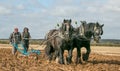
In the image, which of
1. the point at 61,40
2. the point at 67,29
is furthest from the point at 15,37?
the point at 67,29

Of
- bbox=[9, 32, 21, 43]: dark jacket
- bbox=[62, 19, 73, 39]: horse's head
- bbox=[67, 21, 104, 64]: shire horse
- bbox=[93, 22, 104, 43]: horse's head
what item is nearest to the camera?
bbox=[62, 19, 73, 39]: horse's head

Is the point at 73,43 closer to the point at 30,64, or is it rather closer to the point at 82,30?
the point at 82,30

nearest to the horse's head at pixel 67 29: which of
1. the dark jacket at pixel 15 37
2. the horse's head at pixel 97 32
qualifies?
the horse's head at pixel 97 32

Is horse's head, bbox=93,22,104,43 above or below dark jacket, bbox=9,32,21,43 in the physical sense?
above

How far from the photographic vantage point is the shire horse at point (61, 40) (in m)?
18.3

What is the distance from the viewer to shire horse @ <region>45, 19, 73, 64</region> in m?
18.3

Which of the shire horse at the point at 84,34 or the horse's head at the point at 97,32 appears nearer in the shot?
the horse's head at the point at 97,32

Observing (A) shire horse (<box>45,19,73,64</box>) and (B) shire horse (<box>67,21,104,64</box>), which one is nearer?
(A) shire horse (<box>45,19,73,64</box>)

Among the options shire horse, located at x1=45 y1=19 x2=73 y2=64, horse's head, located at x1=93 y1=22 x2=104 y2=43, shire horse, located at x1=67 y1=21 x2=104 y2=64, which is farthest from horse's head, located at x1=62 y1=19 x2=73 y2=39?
horse's head, located at x1=93 y1=22 x2=104 y2=43

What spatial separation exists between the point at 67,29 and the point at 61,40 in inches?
28.3

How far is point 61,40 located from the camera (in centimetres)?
1869

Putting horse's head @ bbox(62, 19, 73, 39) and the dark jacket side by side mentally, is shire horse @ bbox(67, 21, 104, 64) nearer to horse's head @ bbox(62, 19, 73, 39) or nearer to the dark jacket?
horse's head @ bbox(62, 19, 73, 39)

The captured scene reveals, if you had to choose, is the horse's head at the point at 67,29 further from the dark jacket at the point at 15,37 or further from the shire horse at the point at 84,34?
the dark jacket at the point at 15,37

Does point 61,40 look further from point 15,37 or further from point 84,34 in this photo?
point 15,37
